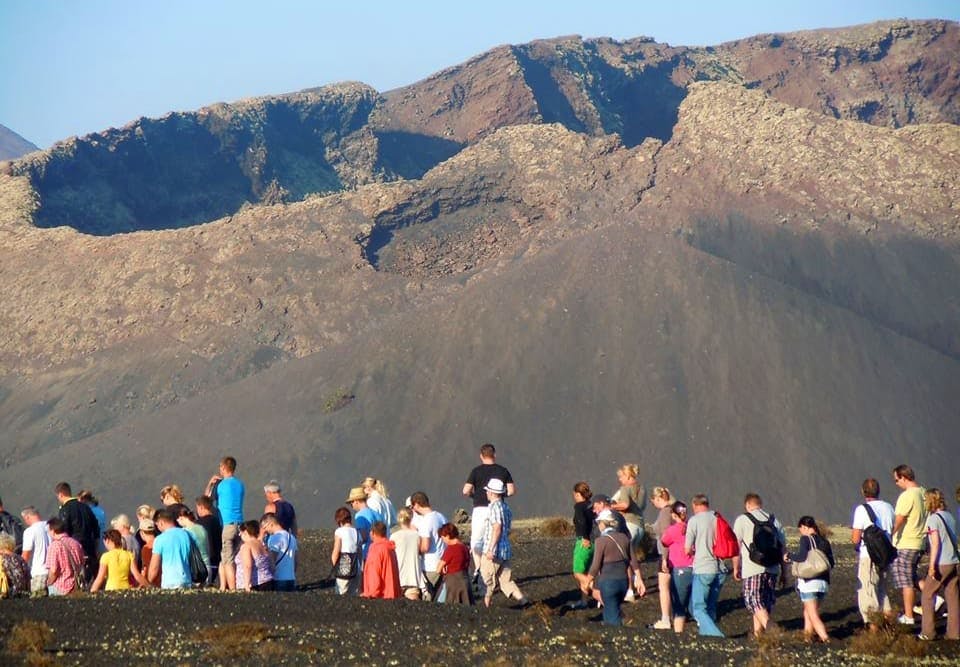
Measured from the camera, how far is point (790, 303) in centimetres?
5838

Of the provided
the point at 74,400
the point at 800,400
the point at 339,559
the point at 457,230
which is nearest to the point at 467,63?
the point at 457,230

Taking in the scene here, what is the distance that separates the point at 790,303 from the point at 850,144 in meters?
14.3

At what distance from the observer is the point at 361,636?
1566 centimetres

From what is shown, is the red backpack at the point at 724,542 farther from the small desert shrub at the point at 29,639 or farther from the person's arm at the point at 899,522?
the small desert shrub at the point at 29,639

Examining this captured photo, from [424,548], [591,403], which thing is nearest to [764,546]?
[424,548]

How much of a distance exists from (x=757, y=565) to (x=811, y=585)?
65 cm

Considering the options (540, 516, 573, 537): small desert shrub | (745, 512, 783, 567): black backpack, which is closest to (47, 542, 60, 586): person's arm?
(745, 512, 783, 567): black backpack

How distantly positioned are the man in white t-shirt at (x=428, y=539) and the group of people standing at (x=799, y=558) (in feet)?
8.37

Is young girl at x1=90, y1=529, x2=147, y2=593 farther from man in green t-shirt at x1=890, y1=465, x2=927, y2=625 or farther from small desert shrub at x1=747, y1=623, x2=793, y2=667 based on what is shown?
man in green t-shirt at x1=890, y1=465, x2=927, y2=625

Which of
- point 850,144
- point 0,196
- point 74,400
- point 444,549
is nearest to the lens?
point 444,549

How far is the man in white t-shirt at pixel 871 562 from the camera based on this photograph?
56.7 ft

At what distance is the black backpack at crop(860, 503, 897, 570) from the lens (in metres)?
16.8

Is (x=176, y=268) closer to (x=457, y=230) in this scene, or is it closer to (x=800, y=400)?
(x=457, y=230)

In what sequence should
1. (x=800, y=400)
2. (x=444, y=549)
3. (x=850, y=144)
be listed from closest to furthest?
(x=444, y=549) < (x=800, y=400) < (x=850, y=144)
